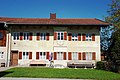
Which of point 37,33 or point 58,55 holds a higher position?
point 37,33

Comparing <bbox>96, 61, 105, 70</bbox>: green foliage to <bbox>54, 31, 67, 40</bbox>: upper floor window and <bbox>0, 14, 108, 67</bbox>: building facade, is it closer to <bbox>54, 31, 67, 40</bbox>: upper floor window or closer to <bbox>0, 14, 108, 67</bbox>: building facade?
<bbox>0, 14, 108, 67</bbox>: building facade

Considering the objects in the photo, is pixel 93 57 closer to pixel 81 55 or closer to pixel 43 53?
pixel 81 55

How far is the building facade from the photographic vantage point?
31.1 m

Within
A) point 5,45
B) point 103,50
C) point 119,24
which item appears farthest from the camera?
point 103,50

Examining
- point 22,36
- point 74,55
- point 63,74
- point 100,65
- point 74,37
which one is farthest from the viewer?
point 74,37

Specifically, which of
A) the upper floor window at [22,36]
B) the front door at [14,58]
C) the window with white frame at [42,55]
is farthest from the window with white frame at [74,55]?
the front door at [14,58]

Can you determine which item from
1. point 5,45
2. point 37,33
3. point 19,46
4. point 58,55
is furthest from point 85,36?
point 5,45

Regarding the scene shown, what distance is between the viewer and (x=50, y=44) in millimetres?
31406

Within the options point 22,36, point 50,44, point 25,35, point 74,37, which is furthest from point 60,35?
point 22,36

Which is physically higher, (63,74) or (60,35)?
(60,35)

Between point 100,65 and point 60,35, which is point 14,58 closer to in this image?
point 60,35

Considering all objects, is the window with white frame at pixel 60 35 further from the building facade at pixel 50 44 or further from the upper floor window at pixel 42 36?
the upper floor window at pixel 42 36

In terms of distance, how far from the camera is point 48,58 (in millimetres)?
31203

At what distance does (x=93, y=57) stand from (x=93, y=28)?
4.22m
